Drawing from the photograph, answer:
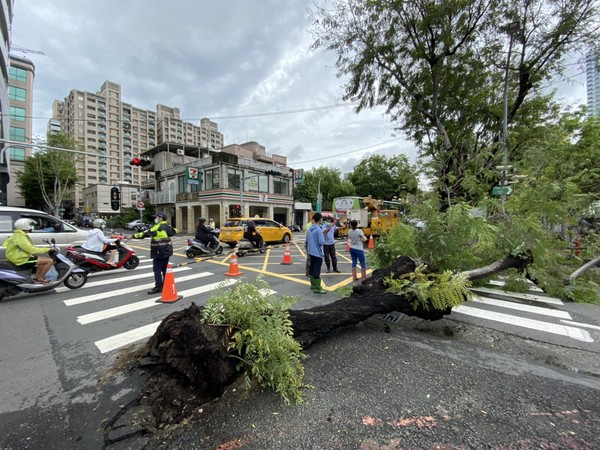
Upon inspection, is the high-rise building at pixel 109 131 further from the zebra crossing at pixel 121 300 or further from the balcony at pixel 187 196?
the zebra crossing at pixel 121 300

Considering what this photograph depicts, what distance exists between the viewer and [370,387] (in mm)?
2471

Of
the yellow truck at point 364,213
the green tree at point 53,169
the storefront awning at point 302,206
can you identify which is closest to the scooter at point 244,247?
the yellow truck at point 364,213

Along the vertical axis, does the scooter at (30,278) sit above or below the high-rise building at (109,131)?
below

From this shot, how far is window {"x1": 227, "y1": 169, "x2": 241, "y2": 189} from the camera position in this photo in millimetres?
27928

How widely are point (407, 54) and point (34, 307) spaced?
1469 cm

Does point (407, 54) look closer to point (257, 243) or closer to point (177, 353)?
point (257, 243)

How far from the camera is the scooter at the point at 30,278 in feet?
16.8

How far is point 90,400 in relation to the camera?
2.38 metres

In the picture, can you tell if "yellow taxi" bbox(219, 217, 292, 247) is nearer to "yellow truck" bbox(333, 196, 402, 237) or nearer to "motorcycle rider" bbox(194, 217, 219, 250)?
"motorcycle rider" bbox(194, 217, 219, 250)

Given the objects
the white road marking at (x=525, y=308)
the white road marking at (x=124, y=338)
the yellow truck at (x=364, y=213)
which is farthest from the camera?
the yellow truck at (x=364, y=213)

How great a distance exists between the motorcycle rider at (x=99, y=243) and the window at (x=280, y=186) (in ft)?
84.4

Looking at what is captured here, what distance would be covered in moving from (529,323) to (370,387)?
354cm

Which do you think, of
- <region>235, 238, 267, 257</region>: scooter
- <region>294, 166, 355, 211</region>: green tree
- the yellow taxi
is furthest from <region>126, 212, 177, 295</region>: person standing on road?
<region>294, 166, 355, 211</region>: green tree

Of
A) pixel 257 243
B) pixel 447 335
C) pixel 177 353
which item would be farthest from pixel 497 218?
pixel 257 243
